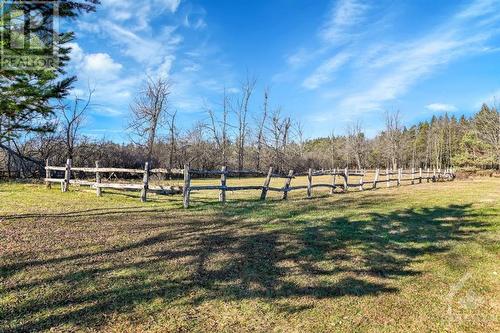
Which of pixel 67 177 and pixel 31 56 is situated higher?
pixel 31 56

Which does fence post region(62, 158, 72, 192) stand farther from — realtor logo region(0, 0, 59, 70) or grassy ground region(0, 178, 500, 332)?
realtor logo region(0, 0, 59, 70)

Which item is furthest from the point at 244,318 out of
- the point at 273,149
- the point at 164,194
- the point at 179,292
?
the point at 273,149

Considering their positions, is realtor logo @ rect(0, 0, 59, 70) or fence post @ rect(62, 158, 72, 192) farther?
fence post @ rect(62, 158, 72, 192)

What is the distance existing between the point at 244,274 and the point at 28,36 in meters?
5.19

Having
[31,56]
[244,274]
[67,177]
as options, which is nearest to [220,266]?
[244,274]

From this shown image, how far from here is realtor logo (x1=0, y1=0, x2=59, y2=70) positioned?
526 centimetres

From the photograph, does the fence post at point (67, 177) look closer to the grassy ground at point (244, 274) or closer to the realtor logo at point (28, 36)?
the grassy ground at point (244, 274)

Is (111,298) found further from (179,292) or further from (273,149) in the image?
(273,149)

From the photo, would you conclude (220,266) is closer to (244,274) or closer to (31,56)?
(244,274)

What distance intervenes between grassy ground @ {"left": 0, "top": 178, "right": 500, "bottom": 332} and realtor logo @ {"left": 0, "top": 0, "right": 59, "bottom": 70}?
3101 mm

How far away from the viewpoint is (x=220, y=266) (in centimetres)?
502

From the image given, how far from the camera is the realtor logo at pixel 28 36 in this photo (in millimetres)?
5258

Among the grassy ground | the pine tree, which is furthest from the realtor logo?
the grassy ground

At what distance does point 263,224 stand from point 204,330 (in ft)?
15.5
